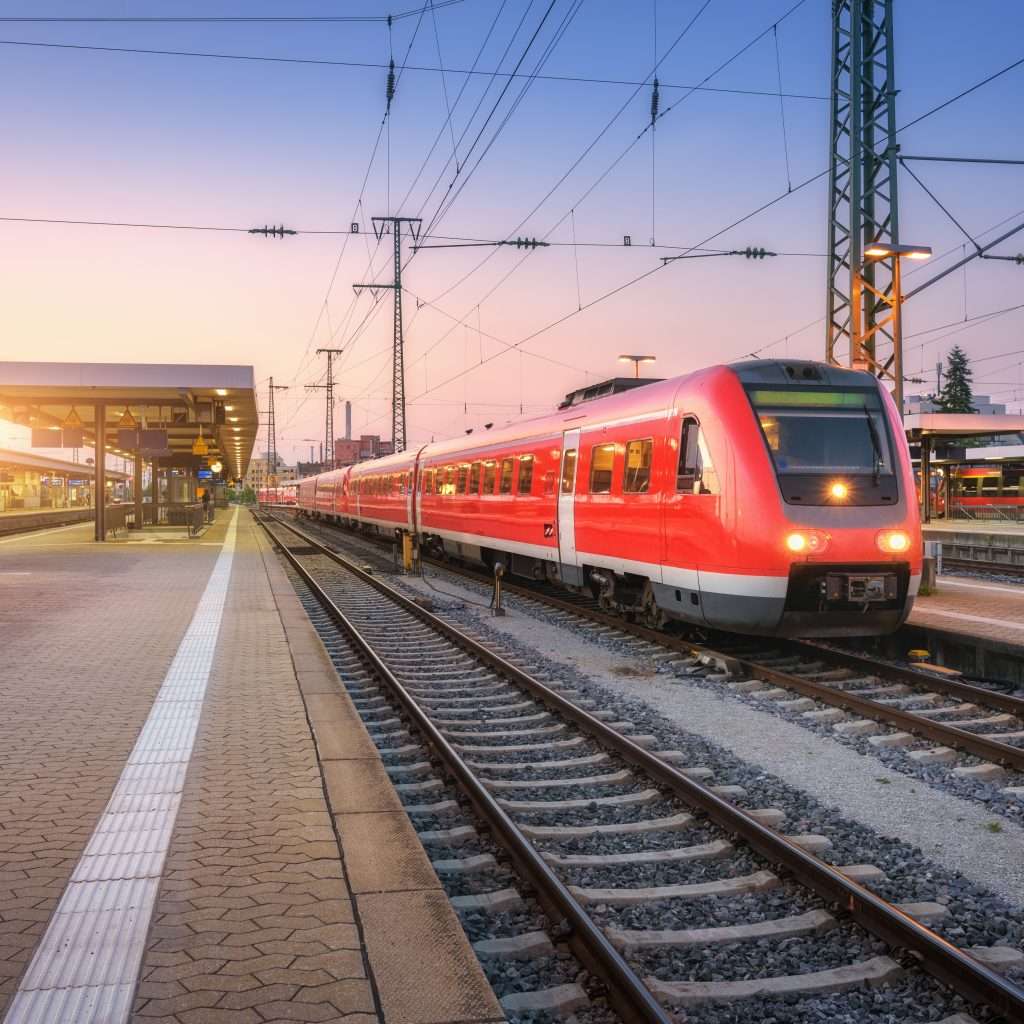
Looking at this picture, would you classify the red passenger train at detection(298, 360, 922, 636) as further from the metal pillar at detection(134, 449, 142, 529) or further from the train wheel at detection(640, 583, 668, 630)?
the metal pillar at detection(134, 449, 142, 529)

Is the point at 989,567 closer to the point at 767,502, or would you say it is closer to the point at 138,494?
the point at 767,502

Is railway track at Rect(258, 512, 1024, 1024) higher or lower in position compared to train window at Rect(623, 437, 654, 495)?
lower

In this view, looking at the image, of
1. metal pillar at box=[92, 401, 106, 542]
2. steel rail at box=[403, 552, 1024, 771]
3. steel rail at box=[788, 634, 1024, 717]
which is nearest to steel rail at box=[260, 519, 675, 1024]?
steel rail at box=[403, 552, 1024, 771]

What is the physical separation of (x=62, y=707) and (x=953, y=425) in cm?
2634

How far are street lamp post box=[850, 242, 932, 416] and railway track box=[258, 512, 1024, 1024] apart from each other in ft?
27.6

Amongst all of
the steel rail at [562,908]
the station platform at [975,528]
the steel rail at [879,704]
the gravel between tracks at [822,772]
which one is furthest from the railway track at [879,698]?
the station platform at [975,528]

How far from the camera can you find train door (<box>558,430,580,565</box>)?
13.2 m

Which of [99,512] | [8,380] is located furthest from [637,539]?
[99,512]

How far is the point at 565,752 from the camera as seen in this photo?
6.79 m

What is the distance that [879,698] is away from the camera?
843cm

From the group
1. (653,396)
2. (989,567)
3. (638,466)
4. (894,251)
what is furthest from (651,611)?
(989,567)

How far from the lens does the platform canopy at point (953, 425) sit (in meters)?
27.6

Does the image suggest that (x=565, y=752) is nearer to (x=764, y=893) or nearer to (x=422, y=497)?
(x=764, y=893)

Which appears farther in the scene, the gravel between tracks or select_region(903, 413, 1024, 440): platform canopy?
select_region(903, 413, 1024, 440): platform canopy
